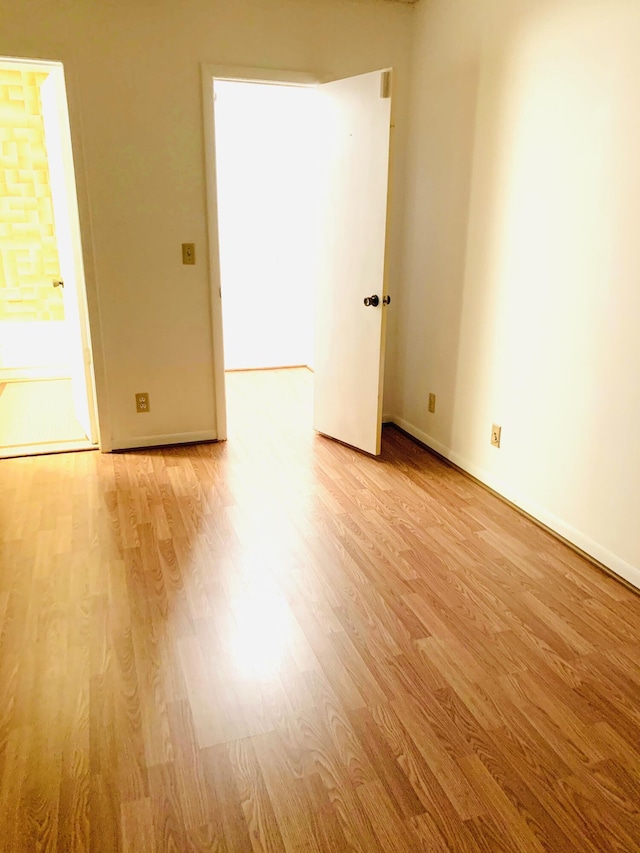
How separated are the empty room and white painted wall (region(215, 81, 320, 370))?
1.68 feet

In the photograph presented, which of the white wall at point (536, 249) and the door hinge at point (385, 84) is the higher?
the door hinge at point (385, 84)

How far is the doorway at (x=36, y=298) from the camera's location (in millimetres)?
3615

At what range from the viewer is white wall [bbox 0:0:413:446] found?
3.06m

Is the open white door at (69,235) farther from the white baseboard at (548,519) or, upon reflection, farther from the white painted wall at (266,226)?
the white baseboard at (548,519)

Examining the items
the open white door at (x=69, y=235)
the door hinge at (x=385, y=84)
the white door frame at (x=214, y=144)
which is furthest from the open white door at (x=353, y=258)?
Answer: the open white door at (x=69, y=235)

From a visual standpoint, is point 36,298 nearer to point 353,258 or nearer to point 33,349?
point 33,349

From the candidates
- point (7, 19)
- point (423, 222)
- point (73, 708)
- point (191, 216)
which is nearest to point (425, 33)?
point (423, 222)

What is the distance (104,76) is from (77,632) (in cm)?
269

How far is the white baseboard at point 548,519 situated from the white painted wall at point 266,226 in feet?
7.64

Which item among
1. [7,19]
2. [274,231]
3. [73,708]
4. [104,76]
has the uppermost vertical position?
[7,19]

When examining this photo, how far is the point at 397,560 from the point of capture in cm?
250

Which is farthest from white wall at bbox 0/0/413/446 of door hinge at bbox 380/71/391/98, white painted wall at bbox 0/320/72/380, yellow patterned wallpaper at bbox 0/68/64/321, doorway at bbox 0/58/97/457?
yellow patterned wallpaper at bbox 0/68/64/321

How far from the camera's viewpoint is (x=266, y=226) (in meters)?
5.46

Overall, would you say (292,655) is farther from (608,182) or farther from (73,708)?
(608,182)
